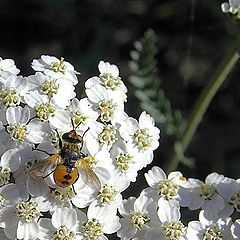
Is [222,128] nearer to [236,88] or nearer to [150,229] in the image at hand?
[236,88]

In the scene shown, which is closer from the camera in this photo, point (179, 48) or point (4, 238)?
point (4, 238)

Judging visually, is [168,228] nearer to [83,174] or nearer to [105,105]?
[83,174]

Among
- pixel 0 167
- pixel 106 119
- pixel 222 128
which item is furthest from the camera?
pixel 222 128

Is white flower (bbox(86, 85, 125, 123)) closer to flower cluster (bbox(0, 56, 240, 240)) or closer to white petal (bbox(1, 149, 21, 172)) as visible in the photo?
A: flower cluster (bbox(0, 56, 240, 240))

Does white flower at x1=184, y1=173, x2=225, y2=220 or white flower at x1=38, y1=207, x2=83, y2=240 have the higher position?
white flower at x1=184, y1=173, x2=225, y2=220

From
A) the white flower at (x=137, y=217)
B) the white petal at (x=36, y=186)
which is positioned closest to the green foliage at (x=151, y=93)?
the white flower at (x=137, y=217)

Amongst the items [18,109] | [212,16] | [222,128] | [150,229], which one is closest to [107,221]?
[150,229]

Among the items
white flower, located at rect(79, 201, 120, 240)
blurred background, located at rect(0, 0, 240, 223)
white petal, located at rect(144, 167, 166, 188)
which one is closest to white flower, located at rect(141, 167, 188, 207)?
white petal, located at rect(144, 167, 166, 188)

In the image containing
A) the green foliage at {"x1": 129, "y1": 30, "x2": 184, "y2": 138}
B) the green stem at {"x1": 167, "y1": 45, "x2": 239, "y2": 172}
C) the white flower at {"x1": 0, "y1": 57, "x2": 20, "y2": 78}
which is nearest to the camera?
the white flower at {"x1": 0, "y1": 57, "x2": 20, "y2": 78}

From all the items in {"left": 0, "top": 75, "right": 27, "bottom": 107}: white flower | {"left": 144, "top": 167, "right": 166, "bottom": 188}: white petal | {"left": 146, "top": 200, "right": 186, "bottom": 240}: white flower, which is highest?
{"left": 0, "top": 75, "right": 27, "bottom": 107}: white flower
